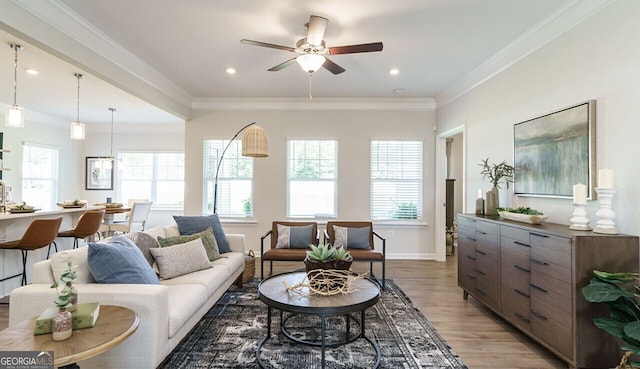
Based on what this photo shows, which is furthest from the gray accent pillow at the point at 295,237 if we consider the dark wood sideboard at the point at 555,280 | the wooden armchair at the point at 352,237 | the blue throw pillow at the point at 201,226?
the dark wood sideboard at the point at 555,280

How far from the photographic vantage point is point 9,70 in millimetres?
4176

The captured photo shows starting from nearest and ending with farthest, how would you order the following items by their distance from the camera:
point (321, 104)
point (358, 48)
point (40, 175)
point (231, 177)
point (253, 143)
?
1. point (358, 48)
2. point (253, 143)
3. point (321, 104)
4. point (231, 177)
5. point (40, 175)

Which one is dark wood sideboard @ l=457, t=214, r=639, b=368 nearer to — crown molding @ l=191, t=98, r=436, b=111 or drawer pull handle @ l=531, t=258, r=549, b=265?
drawer pull handle @ l=531, t=258, r=549, b=265

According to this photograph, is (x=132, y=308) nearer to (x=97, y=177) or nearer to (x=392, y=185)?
(x=392, y=185)

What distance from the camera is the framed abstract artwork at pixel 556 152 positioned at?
2.46m

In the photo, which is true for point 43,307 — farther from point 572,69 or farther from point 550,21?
point 550,21

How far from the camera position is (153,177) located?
311 inches

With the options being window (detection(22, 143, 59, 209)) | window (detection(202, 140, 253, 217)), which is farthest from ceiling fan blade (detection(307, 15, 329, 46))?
window (detection(22, 143, 59, 209))

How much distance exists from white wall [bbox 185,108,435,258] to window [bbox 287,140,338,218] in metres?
0.12

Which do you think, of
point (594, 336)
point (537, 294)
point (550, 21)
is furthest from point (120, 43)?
point (594, 336)

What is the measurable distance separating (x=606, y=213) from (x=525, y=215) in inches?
24.5

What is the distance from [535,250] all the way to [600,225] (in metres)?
0.44

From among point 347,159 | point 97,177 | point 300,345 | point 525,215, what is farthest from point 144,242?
point 97,177

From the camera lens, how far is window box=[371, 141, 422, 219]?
563cm
